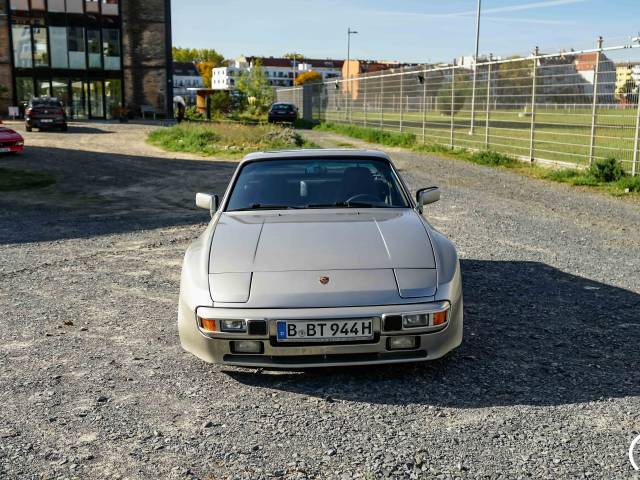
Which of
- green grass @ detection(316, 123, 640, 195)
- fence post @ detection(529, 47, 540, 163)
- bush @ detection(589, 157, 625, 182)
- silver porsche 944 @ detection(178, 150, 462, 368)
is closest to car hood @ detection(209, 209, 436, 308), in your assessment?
silver porsche 944 @ detection(178, 150, 462, 368)

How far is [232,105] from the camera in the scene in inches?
2258

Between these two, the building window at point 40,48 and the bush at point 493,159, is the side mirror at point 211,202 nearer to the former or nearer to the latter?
the bush at point 493,159

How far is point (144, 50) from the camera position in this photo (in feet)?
147

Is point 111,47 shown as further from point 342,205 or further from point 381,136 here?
point 342,205

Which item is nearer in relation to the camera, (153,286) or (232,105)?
(153,286)

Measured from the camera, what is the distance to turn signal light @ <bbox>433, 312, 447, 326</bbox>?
4.09 m

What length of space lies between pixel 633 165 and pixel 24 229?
37.7 feet

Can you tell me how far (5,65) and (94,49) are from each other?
5.37 metres

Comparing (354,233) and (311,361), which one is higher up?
(354,233)

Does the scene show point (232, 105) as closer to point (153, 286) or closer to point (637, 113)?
point (637, 113)

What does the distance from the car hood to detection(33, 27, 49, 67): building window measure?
138ft

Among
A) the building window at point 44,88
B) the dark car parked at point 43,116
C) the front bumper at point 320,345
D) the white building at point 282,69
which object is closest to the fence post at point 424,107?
the dark car parked at point 43,116

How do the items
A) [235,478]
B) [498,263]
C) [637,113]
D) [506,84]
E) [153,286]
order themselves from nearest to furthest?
[235,478], [153,286], [498,263], [637,113], [506,84]

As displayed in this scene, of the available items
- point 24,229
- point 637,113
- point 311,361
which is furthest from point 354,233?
point 637,113
